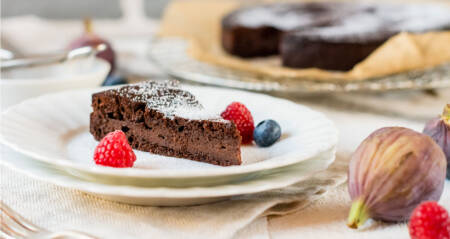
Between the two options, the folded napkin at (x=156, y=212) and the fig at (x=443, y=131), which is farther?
the fig at (x=443, y=131)

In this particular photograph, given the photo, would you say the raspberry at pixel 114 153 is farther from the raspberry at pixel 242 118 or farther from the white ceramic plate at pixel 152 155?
the raspberry at pixel 242 118

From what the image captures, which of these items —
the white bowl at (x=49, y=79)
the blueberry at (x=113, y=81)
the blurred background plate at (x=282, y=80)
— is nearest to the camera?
the white bowl at (x=49, y=79)

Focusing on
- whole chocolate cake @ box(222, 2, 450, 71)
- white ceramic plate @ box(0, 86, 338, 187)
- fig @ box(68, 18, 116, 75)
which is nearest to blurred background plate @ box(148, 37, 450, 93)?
fig @ box(68, 18, 116, 75)

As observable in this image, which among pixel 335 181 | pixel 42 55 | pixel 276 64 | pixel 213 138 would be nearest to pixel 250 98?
pixel 213 138

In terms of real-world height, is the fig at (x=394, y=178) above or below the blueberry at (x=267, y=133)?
above

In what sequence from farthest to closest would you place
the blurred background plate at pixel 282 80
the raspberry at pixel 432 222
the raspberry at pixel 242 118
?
the blurred background plate at pixel 282 80
the raspberry at pixel 242 118
the raspberry at pixel 432 222

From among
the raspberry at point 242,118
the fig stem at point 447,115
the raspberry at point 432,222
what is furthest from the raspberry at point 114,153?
the fig stem at point 447,115

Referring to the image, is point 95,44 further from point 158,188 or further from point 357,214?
point 357,214

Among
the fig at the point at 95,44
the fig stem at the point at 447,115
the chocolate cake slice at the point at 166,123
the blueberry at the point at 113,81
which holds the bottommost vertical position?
the blueberry at the point at 113,81

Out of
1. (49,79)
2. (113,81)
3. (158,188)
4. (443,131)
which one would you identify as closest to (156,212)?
(158,188)
